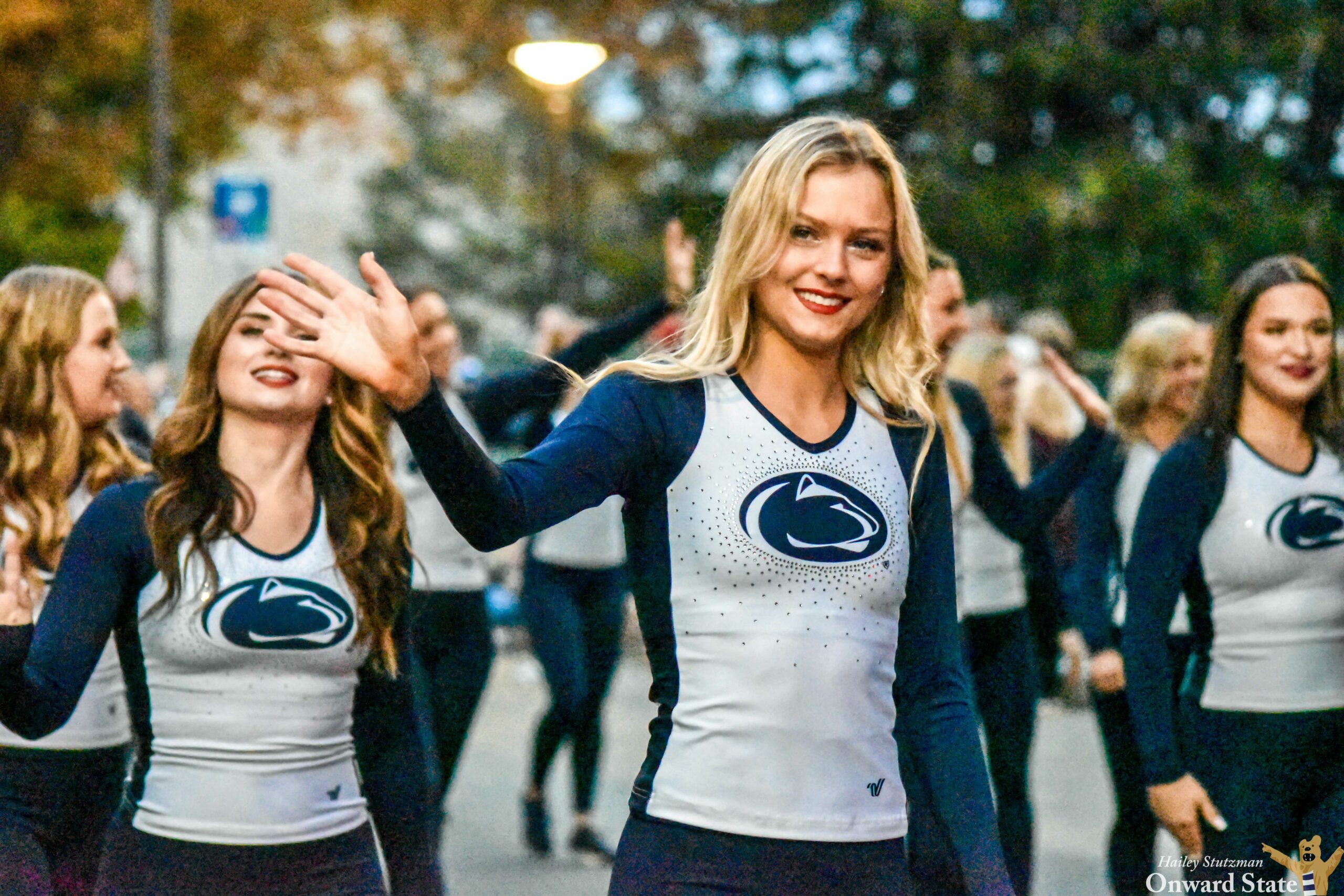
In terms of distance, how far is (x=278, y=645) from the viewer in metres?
3.27

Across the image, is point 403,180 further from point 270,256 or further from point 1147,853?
point 1147,853

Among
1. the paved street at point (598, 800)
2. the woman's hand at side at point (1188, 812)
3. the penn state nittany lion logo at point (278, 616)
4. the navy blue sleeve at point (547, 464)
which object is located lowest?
the paved street at point (598, 800)

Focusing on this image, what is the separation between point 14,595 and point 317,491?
0.64m

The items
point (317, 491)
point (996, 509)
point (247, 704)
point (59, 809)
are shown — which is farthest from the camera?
point (996, 509)

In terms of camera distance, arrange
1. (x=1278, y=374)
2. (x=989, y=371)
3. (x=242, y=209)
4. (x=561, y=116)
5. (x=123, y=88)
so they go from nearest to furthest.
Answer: (x=1278, y=374), (x=989, y=371), (x=242, y=209), (x=561, y=116), (x=123, y=88)

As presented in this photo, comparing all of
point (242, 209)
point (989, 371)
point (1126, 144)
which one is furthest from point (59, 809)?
point (1126, 144)

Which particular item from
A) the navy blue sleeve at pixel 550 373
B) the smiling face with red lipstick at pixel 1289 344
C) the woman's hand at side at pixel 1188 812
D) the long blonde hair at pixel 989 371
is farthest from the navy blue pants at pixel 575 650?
the smiling face with red lipstick at pixel 1289 344

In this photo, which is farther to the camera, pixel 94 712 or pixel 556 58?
pixel 556 58

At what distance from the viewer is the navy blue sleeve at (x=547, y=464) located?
2.30 metres

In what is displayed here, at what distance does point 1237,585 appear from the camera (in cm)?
427

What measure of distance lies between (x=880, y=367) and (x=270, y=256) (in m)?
10.8

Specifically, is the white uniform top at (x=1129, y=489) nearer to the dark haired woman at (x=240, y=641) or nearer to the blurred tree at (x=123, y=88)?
the dark haired woman at (x=240, y=641)

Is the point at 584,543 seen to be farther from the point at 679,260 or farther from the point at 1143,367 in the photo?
the point at 679,260

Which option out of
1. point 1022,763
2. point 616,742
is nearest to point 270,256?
point 616,742
